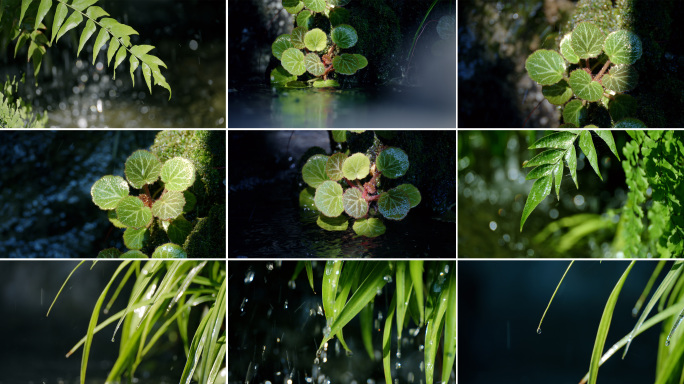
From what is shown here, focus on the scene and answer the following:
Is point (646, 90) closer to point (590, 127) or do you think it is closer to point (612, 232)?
point (590, 127)

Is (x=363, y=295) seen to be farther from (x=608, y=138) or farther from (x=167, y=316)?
(x=608, y=138)

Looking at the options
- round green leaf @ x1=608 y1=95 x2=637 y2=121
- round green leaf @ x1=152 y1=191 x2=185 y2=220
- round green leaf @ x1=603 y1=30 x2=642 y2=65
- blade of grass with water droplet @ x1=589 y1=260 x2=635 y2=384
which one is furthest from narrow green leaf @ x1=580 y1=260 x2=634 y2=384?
round green leaf @ x1=152 y1=191 x2=185 y2=220

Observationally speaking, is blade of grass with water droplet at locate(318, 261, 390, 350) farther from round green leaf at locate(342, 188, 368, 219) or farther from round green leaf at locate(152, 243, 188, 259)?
round green leaf at locate(152, 243, 188, 259)

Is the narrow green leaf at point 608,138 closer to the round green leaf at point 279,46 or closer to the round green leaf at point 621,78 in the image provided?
the round green leaf at point 621,78

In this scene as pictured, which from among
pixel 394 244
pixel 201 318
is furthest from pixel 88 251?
pixel 394 244

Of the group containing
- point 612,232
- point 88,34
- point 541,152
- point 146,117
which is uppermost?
point 88,34
